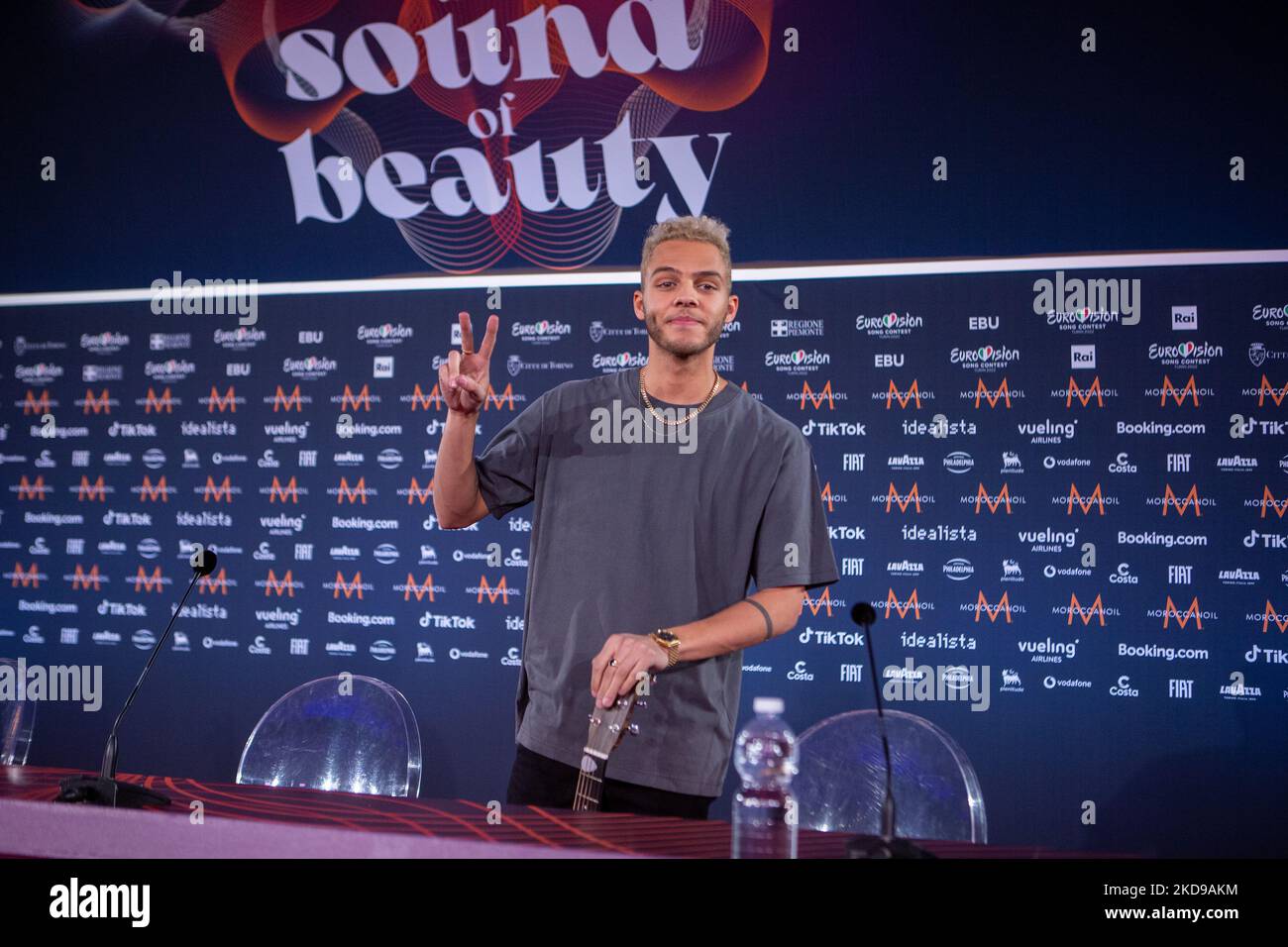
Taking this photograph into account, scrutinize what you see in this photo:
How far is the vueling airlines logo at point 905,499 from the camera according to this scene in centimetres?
376

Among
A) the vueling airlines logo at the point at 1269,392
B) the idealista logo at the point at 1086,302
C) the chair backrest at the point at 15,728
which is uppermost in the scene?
the idealista logo at the point at 1086,302

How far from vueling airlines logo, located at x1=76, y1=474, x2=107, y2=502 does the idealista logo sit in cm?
427

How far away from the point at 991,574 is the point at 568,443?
2.15 m

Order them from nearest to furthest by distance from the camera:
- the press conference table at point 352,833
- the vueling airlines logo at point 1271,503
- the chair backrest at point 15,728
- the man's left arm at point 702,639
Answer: the press conference table at point 352,833 < the man's left arm at point 702,639 < the chair backrest at point 15,728 < the vueling airlines logo at point 1271,503

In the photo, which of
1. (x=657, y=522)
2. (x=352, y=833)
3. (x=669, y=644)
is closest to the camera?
(x=352, y=833)

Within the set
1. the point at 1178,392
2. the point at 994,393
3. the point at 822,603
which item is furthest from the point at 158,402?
the point at 1178,392

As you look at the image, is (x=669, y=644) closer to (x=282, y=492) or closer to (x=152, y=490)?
(x=282, y=492)

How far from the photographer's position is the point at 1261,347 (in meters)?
3.52

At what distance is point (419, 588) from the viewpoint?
414 cm

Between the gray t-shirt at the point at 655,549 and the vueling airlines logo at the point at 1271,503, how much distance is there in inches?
90.3

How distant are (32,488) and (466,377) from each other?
362cm

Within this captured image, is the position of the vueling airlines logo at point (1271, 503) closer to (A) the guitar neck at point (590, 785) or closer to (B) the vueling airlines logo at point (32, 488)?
(A) the guitar neck at point (590, 785)

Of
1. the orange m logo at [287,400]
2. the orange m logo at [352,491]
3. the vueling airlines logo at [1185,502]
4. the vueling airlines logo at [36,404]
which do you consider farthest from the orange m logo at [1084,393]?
the vueling airlines logo at [36,404]

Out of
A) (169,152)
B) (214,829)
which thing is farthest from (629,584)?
(169,152)
